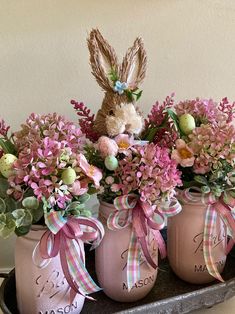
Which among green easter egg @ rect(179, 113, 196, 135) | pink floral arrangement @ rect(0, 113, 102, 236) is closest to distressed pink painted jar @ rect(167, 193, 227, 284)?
green easter egg @ rect(179, 113, 196, 135)

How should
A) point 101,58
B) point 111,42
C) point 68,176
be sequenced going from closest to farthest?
point 68,176
point 101,58
point 111,42

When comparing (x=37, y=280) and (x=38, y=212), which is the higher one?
(x=38, y=212)

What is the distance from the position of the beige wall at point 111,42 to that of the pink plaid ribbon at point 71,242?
300mm

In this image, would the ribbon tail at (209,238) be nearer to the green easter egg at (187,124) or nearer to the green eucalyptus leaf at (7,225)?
the green easter egg at (187,124)

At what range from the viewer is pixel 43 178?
0.55m

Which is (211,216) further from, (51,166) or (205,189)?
(51,166)

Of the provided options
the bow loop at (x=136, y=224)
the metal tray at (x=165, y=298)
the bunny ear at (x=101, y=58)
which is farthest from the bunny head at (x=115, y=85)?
the metal tray at (x=165, y=298)

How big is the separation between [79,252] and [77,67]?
372 mm

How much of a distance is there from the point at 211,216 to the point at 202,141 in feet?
0.46

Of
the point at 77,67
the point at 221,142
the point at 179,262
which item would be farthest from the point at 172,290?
the point at 77,67

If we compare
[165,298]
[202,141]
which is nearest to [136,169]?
[202,141]

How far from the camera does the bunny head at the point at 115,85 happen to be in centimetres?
64

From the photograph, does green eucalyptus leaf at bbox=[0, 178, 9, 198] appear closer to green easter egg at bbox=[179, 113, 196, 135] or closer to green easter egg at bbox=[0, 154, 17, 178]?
green easter egg at bbox=[0, 154, 17, 178]

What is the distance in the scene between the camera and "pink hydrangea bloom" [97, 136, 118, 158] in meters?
0.62
